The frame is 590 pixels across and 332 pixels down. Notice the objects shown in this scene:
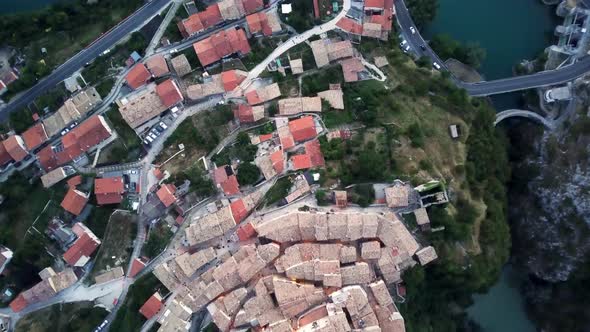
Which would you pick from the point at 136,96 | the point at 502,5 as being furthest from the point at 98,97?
the point at 502,5

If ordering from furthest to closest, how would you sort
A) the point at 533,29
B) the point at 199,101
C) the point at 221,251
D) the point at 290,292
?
the point at 533,29 → the point at 199,101 → the point at 221,251 → the point at 290,292

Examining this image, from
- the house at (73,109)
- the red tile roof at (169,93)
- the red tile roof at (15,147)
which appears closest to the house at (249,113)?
the red tile roof at (169,93)

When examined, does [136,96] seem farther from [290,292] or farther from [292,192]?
[290,292]

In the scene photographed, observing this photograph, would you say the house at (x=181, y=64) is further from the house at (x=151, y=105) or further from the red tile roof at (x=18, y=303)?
the red tile roof at (x=18, y=303)

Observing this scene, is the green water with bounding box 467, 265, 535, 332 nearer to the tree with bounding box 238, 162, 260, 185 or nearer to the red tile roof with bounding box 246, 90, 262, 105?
the tree with bounding box 238, 162, 260, 185

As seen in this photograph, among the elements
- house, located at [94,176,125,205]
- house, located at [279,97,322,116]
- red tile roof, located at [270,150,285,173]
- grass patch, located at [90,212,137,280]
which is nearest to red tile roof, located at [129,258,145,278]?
grass patch, located at [90,212,137,280]

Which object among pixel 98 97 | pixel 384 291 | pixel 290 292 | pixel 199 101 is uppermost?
pixel 98 97

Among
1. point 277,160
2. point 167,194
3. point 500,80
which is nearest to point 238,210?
point 277,160

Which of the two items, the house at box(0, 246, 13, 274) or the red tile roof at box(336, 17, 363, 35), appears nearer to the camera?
the house at box(0, 246, 13, 274)
